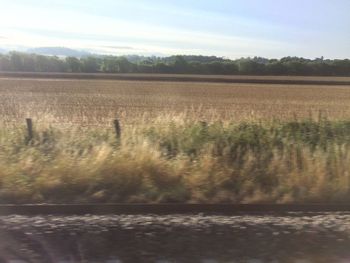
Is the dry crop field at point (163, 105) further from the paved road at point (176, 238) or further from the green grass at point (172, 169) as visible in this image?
the paved road at point (176, 238)

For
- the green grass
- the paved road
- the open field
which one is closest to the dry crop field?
the open field

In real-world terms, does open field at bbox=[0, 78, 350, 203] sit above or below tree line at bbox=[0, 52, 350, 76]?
above

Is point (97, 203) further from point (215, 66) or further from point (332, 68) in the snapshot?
point (332, 68)

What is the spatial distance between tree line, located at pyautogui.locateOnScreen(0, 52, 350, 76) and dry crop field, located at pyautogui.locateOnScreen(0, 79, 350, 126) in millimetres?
28511

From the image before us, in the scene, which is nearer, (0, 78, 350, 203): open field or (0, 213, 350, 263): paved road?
(0, 213, 350, 263): paved road

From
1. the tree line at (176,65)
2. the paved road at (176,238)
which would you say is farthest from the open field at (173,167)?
the tree line at (176,65)

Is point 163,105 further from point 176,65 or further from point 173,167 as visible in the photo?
point 176,65

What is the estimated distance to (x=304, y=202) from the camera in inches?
315

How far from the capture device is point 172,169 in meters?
9.09

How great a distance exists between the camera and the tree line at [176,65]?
84312 millimetres

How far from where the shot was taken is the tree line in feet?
277

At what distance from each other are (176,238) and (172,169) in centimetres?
321

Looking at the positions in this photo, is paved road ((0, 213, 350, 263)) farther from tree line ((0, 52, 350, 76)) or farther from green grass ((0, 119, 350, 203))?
Answer: tree line ((0, 52, 350, 76))

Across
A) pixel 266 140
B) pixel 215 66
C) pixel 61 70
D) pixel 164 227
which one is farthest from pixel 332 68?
pixel 164 227
